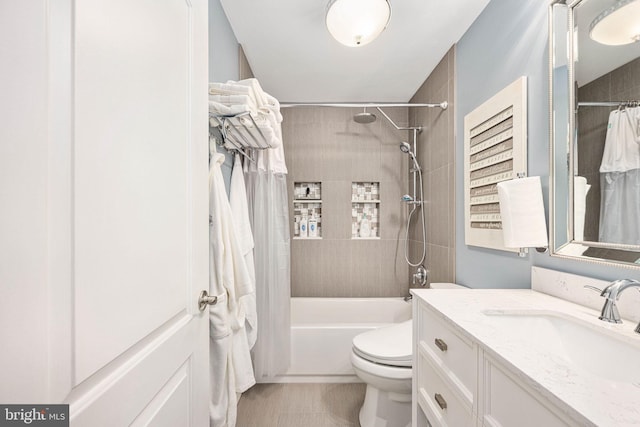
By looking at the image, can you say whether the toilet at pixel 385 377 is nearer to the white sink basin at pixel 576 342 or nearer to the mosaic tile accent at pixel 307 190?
the white sink basin at pixel 576 342

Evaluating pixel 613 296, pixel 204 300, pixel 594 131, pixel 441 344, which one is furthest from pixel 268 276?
pixel 594 131

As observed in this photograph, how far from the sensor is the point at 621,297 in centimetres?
87

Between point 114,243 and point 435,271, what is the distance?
2204mm

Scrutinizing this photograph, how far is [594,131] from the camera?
3.24ft

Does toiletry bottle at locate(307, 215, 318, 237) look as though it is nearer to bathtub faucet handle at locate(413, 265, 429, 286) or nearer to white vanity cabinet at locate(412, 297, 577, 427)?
bathtub faucet handle at locate(413, 265, 429, 286)

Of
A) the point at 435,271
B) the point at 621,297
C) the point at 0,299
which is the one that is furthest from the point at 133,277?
the point at 435,271

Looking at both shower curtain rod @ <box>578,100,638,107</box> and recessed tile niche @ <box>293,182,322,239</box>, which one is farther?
recessed tile niche @ <box>293,182,322,239</box>

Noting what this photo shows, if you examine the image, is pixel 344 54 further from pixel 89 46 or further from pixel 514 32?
pixel 89 46

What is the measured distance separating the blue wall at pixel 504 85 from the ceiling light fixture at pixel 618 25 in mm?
194

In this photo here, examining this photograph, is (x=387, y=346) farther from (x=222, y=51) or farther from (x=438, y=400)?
(x=222, y=51)

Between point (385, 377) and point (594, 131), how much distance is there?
56.2 inches

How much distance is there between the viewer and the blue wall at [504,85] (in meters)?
1.19

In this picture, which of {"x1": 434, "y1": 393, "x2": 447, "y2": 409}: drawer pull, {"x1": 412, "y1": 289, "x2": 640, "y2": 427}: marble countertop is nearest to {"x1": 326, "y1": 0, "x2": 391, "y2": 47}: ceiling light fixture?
{"x1": 412, "y1": 289, "x2": 640, "y2": 427}: marble countertop

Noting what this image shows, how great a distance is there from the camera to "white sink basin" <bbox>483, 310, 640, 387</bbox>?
70 centimetres
